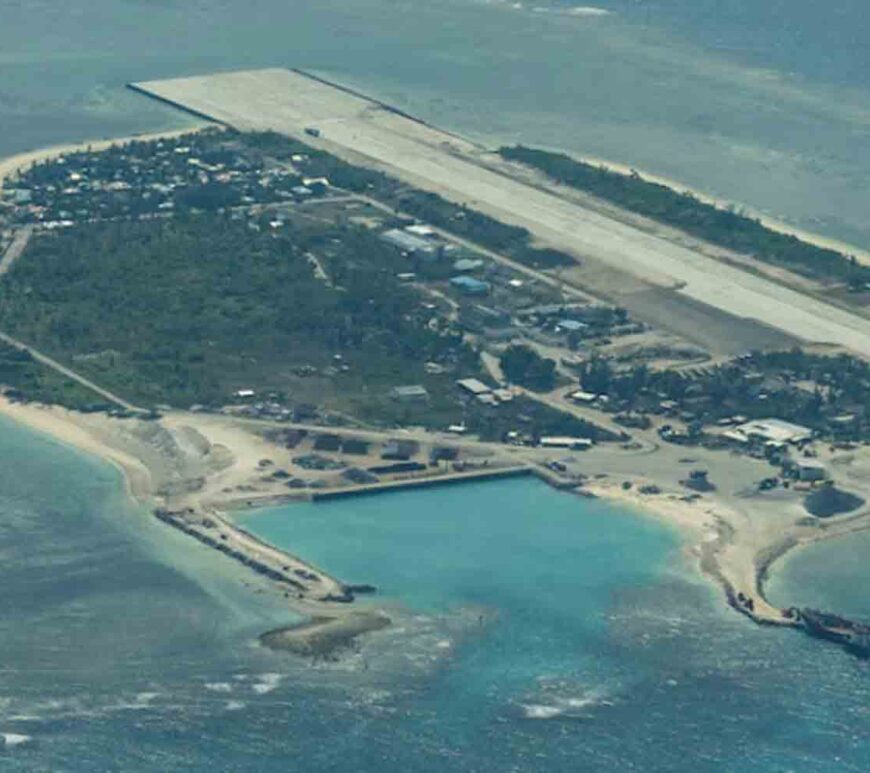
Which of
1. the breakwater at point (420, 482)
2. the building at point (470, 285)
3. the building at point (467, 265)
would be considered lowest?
the breakwater at point (420, 482)

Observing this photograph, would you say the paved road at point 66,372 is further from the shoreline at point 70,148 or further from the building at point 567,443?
the shoreline at point 70,148

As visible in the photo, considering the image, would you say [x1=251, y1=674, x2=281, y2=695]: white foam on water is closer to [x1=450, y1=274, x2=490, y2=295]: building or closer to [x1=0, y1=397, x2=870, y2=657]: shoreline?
[x1=0, y1=397, x2=870, y2=657]: shoreline


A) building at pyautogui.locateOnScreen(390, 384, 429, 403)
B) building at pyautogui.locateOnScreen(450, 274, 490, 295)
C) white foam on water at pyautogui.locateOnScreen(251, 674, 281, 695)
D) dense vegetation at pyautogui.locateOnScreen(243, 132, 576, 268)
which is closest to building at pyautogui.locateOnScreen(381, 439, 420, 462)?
building at pyautogui.locateOnScreen(390, 384, 429, 403)

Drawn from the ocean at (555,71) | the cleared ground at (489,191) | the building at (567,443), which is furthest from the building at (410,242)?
the building at (567,443)

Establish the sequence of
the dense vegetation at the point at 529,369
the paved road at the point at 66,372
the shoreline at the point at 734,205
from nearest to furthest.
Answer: the paved road at the point at 66,372
the dense vegetation at the point at 529,369
the shoreline at the point at 734,205

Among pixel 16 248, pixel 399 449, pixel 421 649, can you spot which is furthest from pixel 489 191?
pixel 421 649

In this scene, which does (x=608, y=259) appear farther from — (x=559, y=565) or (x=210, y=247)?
(x=559, y=565)
